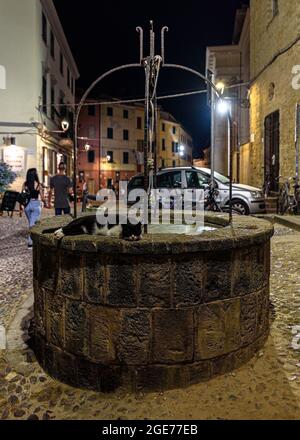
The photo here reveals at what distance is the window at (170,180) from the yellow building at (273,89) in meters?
3.61

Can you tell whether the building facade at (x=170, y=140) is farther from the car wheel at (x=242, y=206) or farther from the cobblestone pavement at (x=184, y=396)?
the cobblestone pavement at (x=184, y=396)

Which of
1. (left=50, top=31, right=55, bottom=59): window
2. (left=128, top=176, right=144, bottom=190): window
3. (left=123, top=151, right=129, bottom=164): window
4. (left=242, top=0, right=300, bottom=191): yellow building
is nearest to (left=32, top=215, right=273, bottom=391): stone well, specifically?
(left=128, top=176, right=144, bottom=190): window

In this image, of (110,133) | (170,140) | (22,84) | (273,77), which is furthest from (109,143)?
(273,77)

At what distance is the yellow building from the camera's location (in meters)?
12.9

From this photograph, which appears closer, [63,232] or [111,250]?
[111,250]

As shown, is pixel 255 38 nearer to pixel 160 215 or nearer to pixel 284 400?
pixel 160 215

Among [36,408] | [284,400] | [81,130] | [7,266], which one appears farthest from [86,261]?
[81,130]

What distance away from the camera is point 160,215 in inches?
232

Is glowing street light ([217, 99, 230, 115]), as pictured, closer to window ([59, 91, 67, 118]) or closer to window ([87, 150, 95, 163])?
window ([59, 91, 67, 118])

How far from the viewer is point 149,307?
3027 mm

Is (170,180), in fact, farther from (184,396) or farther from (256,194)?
(184,396)

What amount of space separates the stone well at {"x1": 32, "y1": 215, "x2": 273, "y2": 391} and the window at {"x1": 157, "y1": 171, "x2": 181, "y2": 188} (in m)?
9.94

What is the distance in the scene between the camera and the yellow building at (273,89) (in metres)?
12.9
